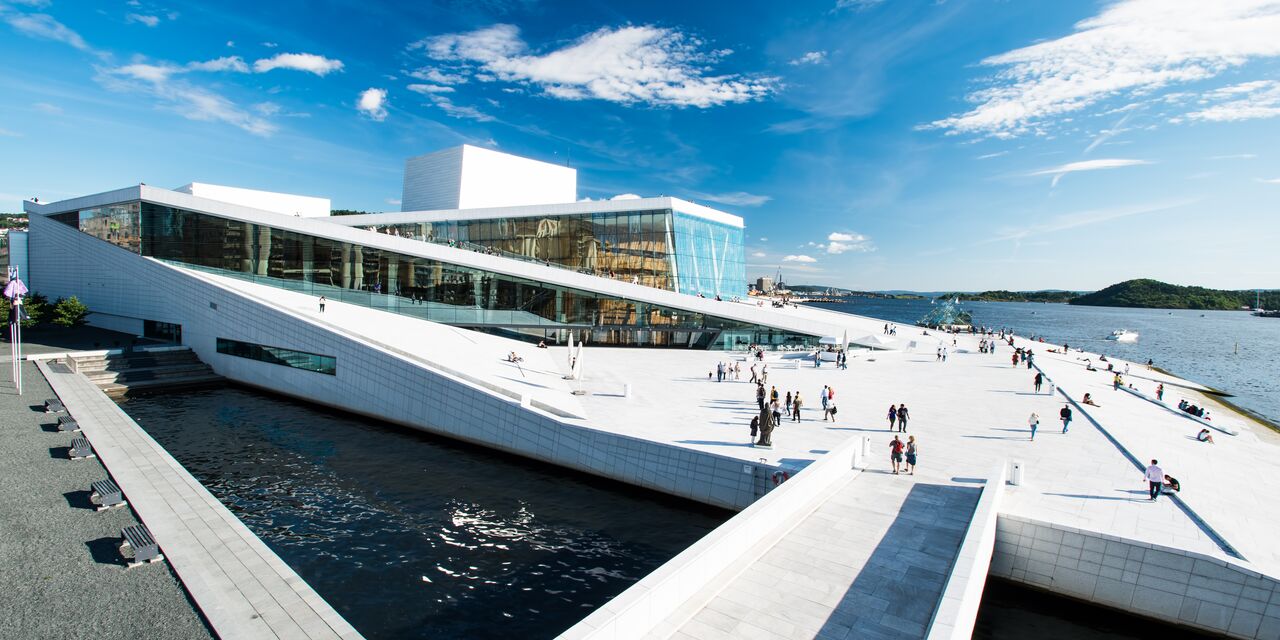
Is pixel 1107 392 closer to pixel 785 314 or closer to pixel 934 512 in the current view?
pixel 785 314

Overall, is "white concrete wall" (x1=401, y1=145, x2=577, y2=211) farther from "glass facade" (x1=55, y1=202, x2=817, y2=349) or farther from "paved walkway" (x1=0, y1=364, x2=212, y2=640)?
"paved walkway" (x1=0, y1=364, x2=212, y2=640)

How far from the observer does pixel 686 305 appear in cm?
3469

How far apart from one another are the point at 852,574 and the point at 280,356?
25.6 metres

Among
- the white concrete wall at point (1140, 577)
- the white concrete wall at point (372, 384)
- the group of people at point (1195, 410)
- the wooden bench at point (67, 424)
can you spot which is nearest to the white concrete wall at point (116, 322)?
the white concrete wall at point (372, 384)

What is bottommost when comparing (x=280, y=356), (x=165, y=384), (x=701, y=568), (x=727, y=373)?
(x=165, y=384)

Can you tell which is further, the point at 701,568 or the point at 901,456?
the point at 901,456

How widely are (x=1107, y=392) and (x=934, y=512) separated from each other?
75.3 ft

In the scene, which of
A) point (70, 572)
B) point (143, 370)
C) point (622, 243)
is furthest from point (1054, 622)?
point (143, 370)

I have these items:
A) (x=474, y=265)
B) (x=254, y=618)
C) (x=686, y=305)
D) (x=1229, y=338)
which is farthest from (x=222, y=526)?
(x=1229, y=338)

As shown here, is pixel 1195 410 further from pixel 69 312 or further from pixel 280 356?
pixel 69 312

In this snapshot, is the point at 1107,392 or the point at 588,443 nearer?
the point at 588,443

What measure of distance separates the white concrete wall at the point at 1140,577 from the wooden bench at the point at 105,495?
17371 mm

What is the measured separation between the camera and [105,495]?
11523 mm

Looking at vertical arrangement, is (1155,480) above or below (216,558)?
above
